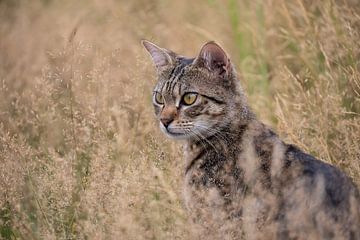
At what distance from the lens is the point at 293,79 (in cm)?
576

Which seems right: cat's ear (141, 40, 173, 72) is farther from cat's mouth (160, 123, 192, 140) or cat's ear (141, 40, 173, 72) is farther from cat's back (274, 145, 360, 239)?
cat's back (274, 145, 360, 239)

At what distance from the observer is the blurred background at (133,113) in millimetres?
4504

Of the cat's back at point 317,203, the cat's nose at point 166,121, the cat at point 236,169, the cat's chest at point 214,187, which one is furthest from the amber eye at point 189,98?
the cat's back at point 317,203

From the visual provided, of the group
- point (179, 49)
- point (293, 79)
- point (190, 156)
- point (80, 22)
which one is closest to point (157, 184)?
point (190, 156)

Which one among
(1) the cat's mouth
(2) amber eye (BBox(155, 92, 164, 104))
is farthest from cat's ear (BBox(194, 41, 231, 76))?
(1) the cat's mouth

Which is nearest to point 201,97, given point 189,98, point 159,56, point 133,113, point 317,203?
point 189,98

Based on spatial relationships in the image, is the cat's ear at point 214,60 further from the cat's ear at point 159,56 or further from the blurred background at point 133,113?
A: the blurred background at point 133,113

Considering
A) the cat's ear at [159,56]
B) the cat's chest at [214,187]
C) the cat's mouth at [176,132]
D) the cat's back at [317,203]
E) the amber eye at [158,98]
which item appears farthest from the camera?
the cat's ear at [159,56]

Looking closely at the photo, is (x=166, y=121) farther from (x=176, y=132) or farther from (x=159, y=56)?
(x=159, y=56)

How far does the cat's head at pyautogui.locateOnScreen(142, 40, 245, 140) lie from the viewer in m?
4.60

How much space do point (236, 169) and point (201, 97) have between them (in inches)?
20.3

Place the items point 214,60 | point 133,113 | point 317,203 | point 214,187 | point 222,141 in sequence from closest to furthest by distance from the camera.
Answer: point 317,203, point 214,187, point 222,141, point 214,60, point 133,113

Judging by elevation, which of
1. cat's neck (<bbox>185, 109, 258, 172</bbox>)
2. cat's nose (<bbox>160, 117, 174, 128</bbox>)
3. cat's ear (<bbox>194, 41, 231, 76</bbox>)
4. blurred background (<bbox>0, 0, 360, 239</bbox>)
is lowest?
blurred background (<bbox>0, 0, 360, 239</bbox>)

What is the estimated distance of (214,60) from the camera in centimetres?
471
